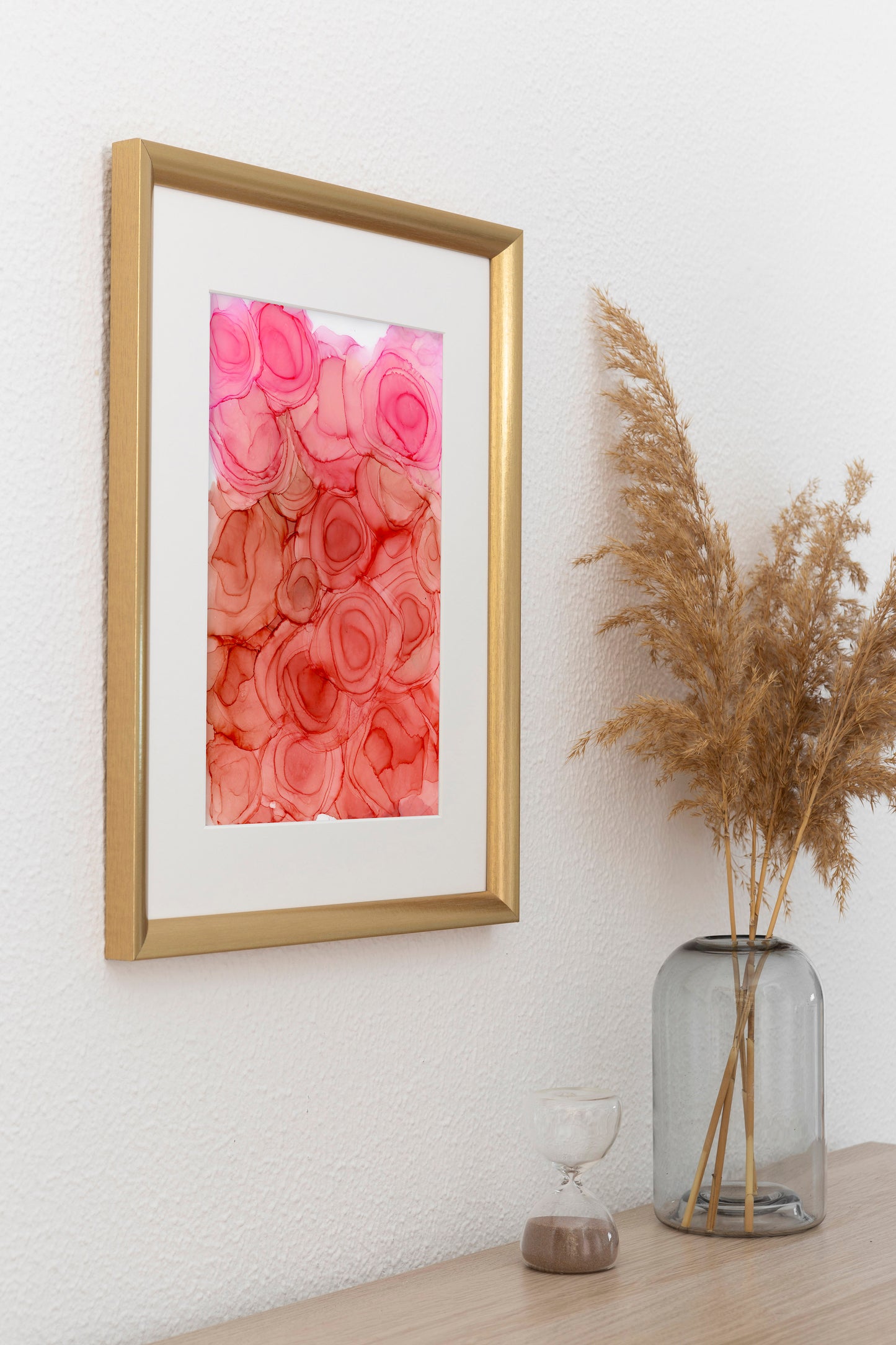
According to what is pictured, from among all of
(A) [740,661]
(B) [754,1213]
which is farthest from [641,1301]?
(A) [740,661]

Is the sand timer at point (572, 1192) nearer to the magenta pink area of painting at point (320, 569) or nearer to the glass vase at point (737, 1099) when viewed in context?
the glass vase at point (737, 1099)

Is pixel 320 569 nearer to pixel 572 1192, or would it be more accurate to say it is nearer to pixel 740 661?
pixel 740 661

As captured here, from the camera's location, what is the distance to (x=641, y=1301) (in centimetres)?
109

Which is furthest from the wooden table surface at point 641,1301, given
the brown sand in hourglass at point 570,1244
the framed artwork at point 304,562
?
the framed artwork at point 304,562

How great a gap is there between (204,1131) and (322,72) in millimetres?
847

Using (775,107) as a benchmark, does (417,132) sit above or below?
below

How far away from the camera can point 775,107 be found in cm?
158

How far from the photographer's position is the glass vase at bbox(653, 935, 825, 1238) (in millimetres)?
1259

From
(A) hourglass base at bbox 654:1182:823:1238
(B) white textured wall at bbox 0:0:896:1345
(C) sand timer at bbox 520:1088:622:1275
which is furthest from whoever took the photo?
(A) hourglass base at bbox 654:1182:823:1238

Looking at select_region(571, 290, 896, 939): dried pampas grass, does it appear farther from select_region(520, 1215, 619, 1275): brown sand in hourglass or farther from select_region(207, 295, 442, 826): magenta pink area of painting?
select_region(520, 1215, 619, 1275): brown sand in hourglass

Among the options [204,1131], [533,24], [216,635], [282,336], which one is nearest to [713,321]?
[533,24]

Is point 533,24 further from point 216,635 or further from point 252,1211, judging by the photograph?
point 252,1211

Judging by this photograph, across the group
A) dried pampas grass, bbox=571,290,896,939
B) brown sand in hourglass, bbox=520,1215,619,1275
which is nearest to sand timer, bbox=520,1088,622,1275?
brown sand in hourglass, bbox=520,1215,619,1275

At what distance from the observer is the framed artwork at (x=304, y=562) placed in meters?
1.01
